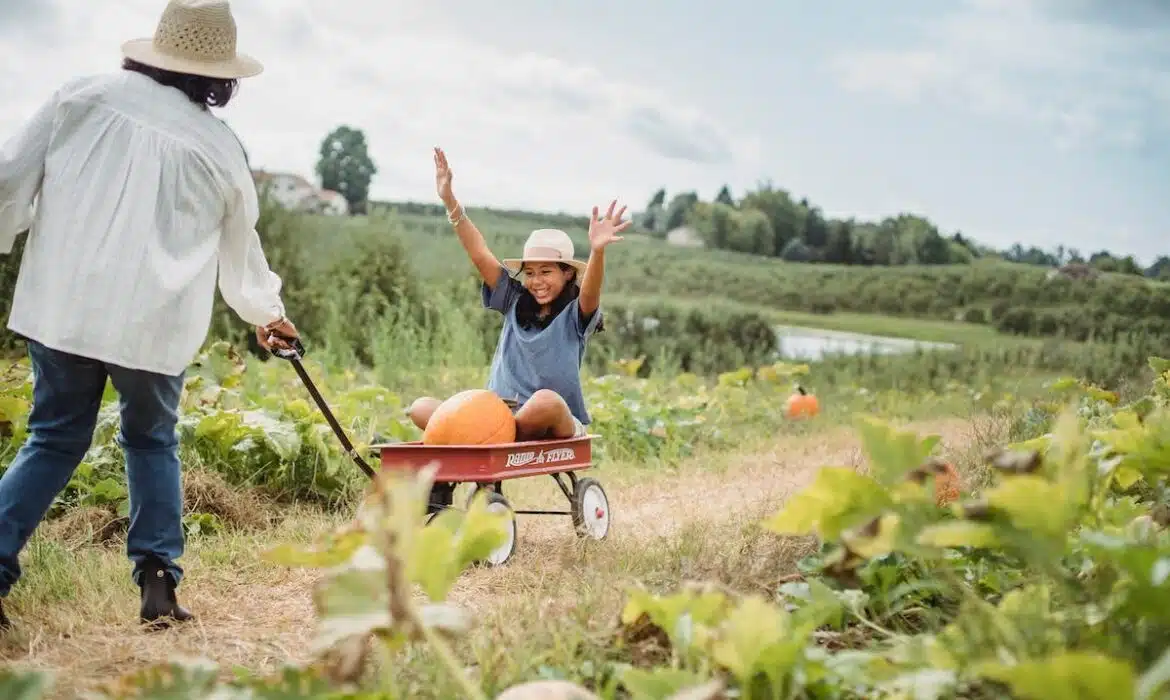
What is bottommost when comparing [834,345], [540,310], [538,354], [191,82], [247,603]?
[247,603]

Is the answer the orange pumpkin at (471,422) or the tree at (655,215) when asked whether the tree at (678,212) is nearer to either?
the tree at (655,215)

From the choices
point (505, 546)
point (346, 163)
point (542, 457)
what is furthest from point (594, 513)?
point (346, 163)

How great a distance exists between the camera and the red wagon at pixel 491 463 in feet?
12.4

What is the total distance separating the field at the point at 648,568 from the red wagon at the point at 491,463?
0.23 metres

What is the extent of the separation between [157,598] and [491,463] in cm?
117

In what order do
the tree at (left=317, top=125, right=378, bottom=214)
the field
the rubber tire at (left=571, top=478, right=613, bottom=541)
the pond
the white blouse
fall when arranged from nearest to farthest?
the field < the white blouse < the rubber tire at (left=571, top=478, right=613, bottom=541) < the pond < the tree at (left=317, top=125, right=378, bottom=214)

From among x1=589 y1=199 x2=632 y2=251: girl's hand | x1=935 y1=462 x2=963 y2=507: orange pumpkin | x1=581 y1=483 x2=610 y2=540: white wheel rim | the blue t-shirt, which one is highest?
x1=589 y1=199 x2=632 y2=251: girl's hand

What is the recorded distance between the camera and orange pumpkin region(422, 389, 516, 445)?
3.98m

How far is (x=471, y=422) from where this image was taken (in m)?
4.00

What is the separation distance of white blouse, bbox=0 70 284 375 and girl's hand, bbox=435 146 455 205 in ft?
4.61

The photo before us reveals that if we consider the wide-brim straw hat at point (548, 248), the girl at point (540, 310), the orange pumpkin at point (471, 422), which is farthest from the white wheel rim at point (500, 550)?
the wide-brim straw hat at point (548, 248)

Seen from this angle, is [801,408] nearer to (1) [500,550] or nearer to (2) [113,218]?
(1) [500,550]

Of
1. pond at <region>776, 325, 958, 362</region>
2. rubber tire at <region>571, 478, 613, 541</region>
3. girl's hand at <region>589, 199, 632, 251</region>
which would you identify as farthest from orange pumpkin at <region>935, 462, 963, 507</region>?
pond at <region>776, 325, 958, 362</region>

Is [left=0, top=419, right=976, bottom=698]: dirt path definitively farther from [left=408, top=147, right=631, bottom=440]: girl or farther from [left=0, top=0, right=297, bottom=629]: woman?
[left=408, top=147, right=631, bottom=440]: girl
